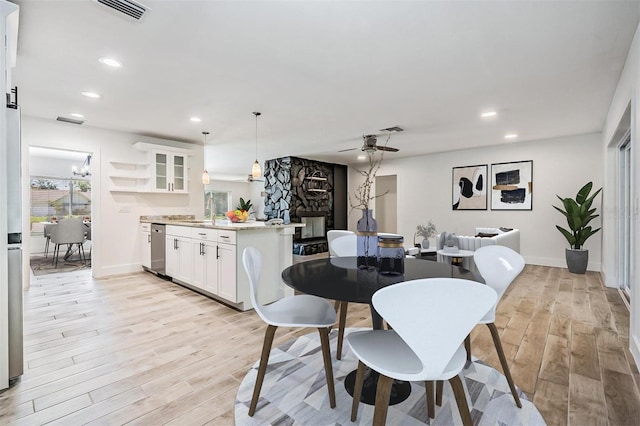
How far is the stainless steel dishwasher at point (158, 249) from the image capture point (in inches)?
183

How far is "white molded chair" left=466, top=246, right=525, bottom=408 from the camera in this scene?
1733mm

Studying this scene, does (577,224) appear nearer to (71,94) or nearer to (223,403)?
(223,403)

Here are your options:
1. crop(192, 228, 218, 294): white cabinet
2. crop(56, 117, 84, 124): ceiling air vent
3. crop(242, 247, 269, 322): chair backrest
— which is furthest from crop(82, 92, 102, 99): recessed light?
crop(242, 247, 269, 322): chair backrest

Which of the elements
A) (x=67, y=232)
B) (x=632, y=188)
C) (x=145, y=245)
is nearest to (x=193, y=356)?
(x=145, y=245)

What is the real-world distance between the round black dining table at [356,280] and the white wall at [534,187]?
5095mm

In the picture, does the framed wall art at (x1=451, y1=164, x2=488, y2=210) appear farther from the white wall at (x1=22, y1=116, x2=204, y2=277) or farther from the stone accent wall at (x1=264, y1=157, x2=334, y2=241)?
the white wall at (x1=22, y1=116, x2=204, y2=277)

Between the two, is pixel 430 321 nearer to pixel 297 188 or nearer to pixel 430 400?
pixel 430 400

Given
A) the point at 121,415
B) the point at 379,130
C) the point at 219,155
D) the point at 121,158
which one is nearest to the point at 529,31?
the point at 379,130

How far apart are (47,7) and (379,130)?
417cm

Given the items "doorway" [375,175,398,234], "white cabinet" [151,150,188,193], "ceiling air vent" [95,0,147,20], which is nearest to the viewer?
"ceiling air vent" [95,0,147,20]

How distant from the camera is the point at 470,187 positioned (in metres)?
6.79

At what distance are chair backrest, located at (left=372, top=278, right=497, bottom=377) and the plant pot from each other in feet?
17.8

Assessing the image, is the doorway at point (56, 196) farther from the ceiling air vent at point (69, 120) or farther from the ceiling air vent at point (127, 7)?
the ceiling air vent at point (127, 7)

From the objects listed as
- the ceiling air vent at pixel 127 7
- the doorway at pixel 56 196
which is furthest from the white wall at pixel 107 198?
the ceiling air vent at pixel 127 7
